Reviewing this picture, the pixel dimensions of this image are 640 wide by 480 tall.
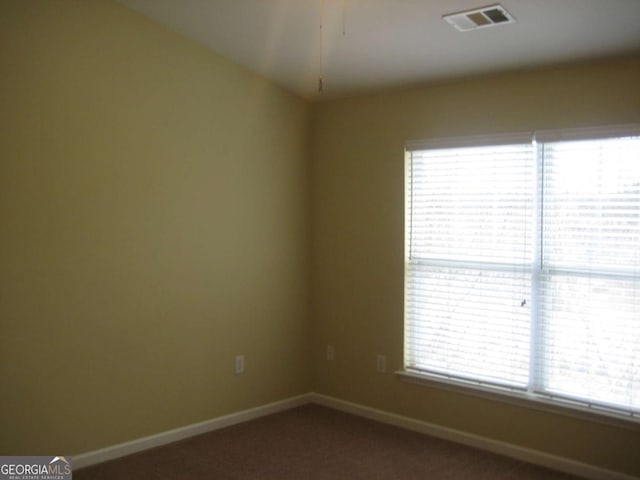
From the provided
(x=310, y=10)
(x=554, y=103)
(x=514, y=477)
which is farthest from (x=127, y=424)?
(x=554, y=103)

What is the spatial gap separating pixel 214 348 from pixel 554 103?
2.72m

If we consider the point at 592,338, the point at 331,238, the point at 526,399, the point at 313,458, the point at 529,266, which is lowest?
the point at 313,458

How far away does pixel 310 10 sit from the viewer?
3.13 meters

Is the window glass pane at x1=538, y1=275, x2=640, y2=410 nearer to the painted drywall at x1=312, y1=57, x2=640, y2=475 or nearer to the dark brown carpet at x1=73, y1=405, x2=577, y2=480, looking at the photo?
the painted drywall at x1=312, y1=57, x2=640, y2=475

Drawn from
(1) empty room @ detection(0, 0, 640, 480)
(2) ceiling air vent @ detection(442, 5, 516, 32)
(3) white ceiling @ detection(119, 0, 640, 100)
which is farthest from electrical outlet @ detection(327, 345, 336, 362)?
(2) ceiling air vent @ detection(442, 5, 516, 32)

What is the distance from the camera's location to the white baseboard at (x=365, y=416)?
10.7ft

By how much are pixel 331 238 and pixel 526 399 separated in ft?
6.08

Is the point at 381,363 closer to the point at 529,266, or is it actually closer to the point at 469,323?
the point at 469,323

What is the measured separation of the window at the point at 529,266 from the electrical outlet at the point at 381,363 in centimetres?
20

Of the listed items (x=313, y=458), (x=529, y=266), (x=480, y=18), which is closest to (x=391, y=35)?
(x=480, y=18)

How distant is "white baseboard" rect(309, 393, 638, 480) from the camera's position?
3.25 meters

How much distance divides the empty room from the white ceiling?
0.02m

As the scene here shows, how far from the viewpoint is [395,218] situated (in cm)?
410

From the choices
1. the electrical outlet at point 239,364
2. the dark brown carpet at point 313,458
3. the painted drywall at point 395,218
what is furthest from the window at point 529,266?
the electrical outlet at point 239,364
